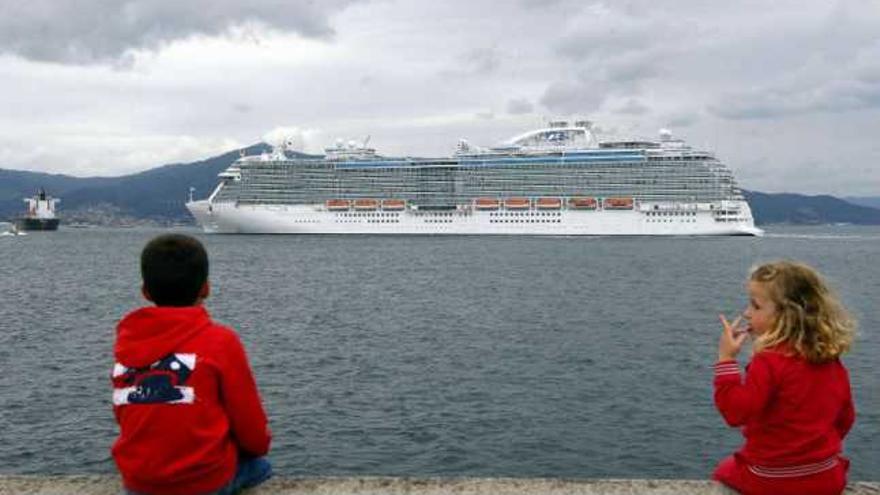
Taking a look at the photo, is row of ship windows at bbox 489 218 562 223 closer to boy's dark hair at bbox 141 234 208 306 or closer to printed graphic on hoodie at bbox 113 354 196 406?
boy's dark hair at bbox 141 234 208 306

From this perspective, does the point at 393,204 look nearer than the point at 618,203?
No

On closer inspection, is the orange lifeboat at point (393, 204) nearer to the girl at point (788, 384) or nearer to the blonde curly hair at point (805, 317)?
the girl at point (788, 384)

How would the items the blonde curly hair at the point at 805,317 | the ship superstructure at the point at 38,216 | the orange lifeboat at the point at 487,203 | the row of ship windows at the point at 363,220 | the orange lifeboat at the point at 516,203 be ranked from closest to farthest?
1. the blonde curly hair at the point at 805,317
2. the orange lifeboat at the point at 516,203
3. the orange lifeboat at the point at 487,203
4. the row of ship windows at the point at 363,220
5. the ship superstructure at the point at 38,216

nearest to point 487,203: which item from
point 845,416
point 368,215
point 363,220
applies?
point 368,215

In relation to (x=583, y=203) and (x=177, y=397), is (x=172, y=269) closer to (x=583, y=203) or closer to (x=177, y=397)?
(x=177, y=397)

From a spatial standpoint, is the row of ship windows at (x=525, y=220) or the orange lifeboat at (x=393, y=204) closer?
the row of ship windows at (x=525, y=220)

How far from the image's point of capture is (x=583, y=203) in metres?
92.2

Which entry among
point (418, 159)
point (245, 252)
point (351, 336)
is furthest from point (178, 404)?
point (418, 159)

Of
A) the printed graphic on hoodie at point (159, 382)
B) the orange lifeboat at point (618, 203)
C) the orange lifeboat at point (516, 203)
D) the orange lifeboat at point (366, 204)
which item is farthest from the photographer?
the orange lifeboat at point (366, 204)

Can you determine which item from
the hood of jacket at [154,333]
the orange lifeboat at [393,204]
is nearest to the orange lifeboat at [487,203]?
the orange lifeboat at [393,204]

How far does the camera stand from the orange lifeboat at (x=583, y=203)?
91812 millimetres

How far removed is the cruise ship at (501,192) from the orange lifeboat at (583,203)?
102 mm

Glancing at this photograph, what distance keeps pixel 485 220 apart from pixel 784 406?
90.1 meters

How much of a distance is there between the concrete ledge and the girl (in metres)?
0.21
